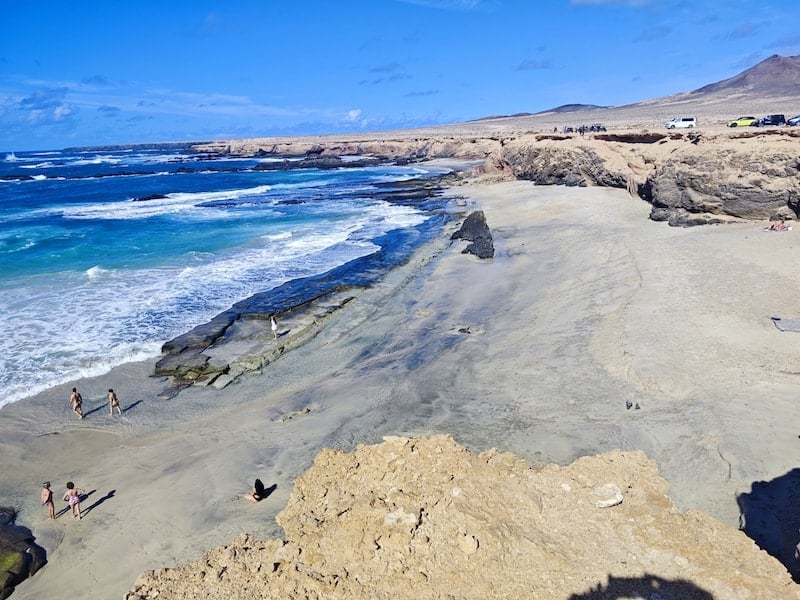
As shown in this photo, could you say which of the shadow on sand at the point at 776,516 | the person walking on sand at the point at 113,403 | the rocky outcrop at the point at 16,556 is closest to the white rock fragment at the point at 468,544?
the shadow on sand at the point at 776,516

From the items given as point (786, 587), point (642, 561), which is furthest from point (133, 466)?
point (786, 587)

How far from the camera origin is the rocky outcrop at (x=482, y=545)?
6047 mm

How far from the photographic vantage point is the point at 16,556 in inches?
317

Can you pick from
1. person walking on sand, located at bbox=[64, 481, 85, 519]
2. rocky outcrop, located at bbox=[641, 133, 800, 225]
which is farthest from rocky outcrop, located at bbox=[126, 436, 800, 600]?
rocky outcrop, located at bbox=[641, 133, 800, 225]

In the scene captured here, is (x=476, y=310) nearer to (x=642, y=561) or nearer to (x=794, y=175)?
(x=642, y=561)

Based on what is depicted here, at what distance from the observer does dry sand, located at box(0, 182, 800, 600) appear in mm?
8438

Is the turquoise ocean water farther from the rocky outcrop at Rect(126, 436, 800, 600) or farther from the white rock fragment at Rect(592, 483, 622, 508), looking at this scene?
the white rock fragment at Rect(592, 483, 622, 508)

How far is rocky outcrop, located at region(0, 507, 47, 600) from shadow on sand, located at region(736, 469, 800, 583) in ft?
33.1

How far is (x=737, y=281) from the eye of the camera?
1548 centimetres

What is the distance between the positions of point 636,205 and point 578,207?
10.3 feet

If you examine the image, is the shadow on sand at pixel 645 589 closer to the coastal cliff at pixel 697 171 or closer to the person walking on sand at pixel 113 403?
the person walking on sand at pixel 113 403

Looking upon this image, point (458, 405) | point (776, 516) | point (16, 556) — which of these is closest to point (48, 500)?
point (16, 556)

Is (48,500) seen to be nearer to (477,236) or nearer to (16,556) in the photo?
(16,556)

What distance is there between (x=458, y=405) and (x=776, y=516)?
19.0 feet
